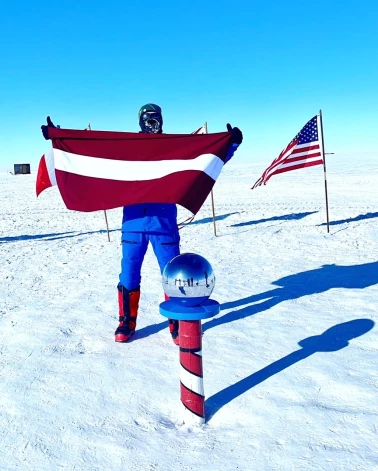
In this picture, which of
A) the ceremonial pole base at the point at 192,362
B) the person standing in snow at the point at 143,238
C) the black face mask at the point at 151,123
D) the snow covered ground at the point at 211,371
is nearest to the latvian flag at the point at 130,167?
the person standing in snow at the point at 143,238

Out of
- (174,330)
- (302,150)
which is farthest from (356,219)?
(174,330)

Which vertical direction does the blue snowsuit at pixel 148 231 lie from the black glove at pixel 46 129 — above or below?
below

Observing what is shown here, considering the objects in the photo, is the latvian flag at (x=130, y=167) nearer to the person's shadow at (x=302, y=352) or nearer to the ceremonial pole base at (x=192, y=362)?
the ceremonial pole base at (x=192, y=362)

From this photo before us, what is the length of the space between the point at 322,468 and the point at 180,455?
688mm

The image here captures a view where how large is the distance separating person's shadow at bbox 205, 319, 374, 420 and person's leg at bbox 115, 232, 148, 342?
4.00 feet

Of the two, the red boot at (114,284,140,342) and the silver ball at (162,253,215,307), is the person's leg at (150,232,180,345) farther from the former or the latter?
the silver ball at (162,253,215,307)

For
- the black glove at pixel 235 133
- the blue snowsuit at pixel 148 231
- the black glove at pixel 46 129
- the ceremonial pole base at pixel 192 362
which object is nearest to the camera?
the ceremonial pole base at pixel 192 362

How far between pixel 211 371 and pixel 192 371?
78 centimetres

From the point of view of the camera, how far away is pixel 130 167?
3.31m

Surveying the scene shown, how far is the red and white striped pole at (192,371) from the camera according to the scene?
2475 millimetres

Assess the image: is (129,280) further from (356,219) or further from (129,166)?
(356,219)

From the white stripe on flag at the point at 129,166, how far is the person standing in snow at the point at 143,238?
307 millimetres

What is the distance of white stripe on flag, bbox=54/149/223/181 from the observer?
3.25 m

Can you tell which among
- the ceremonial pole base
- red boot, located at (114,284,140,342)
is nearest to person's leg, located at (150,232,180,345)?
red boot, located at (114,284,140,342)
